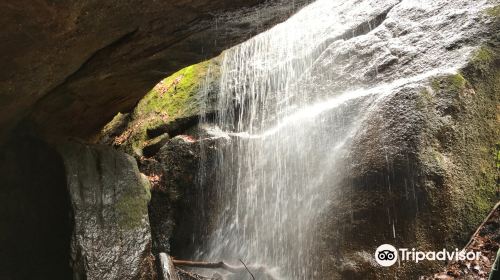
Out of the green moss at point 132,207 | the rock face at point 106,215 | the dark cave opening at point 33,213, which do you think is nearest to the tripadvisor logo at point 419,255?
the rock face at point 106,215

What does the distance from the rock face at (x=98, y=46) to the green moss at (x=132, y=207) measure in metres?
1.60

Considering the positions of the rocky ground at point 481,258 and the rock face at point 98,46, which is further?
the rocky ground at point 481,258

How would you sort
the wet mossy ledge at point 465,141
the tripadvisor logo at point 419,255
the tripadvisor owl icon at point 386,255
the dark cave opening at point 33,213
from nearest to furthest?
the tripadvisor logo at point 419,255 < the tripadvisor owl icon at point 386,255 < the wet mossy ledge at point 465,141 < the dark cave opening at point 33,213

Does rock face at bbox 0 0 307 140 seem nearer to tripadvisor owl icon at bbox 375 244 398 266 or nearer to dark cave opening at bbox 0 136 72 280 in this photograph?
dark cave opening at bbox 0 136 72 280

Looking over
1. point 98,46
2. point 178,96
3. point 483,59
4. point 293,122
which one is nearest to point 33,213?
point 98,46

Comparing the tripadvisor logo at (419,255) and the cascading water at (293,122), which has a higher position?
the cascading water at (293,122)

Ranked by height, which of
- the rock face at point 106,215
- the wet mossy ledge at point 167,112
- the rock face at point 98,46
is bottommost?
the rock face at point 106,215

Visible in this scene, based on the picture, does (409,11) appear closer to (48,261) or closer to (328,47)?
(328,47)

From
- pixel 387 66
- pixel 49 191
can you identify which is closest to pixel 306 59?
pixel 387 66

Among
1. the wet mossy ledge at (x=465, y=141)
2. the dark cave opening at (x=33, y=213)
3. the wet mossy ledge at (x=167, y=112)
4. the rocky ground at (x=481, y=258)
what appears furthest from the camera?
the wet mossy ledge at (x=167, y=112)

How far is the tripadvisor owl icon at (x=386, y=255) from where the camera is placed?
5.42m

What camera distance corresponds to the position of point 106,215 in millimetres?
5969

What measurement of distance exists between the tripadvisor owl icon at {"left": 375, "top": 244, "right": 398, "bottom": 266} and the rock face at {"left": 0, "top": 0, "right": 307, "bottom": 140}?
365 cm

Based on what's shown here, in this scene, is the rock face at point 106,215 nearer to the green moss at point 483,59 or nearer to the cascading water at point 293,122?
the cascading water at point 293,122
